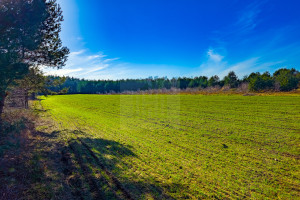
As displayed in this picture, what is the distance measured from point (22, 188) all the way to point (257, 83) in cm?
4959

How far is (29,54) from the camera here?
1003cm

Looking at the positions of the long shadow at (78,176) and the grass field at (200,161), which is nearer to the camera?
the long shadow at (78,176)

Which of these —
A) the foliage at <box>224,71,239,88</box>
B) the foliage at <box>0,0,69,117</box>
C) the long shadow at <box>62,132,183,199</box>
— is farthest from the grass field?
the foliage at <box>224,71,239,88</box>

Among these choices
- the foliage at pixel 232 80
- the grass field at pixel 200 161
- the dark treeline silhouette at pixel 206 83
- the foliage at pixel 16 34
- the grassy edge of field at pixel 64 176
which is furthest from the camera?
the foliage at pixel 232 80

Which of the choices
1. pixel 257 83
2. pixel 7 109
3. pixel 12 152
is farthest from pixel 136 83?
pixel 12 152

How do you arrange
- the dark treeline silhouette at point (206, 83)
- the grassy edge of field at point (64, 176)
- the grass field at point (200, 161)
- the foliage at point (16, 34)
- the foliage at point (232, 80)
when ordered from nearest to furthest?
the grassy edge of field at point (64, 176)
the grass field at point (200, 161)
the foliage at point (16, 34)
the dark treeline silhouette at point (206, 83)
the foliage at point (232, 80)

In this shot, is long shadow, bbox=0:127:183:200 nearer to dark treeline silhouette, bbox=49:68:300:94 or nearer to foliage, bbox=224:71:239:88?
dark treeline silhouette, bbox=49:68:300:94

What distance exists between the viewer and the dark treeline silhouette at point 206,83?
122ft

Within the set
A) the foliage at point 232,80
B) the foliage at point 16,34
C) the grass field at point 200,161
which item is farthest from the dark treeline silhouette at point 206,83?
the grass field at point 200,161

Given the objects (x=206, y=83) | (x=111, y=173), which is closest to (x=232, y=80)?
(x=206, y=83)

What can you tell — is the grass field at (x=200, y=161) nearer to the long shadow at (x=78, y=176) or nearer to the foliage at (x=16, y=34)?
the long shadow at (x=78, y=176)

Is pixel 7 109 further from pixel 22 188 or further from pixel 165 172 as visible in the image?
pixel 165 172

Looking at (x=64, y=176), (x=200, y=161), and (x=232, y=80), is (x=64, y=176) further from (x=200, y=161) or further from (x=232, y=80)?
(x=232, y=80)

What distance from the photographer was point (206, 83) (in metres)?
A: 77.4
